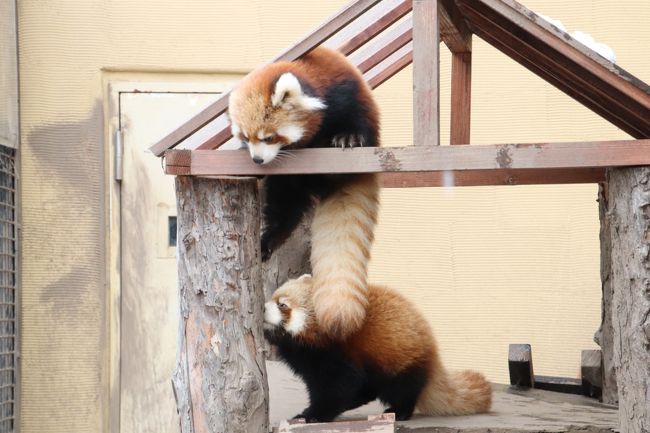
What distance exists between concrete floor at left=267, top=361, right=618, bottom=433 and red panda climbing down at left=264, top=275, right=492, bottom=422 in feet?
0.33

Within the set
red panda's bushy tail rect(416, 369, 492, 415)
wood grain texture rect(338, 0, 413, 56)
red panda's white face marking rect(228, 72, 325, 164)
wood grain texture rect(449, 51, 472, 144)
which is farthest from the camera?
wood grain texture rect(449, 51, 472, 144)

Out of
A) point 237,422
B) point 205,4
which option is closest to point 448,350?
point 205,4

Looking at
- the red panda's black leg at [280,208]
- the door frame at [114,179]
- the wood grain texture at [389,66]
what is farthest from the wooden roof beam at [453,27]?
the door frame at [114,179]

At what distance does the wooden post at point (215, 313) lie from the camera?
9.86 ft

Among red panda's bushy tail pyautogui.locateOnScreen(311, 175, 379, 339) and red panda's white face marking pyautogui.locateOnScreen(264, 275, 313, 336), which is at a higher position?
red panda's bushy tail pyautogui.locateOnScreen(311, 175, 379, 339)

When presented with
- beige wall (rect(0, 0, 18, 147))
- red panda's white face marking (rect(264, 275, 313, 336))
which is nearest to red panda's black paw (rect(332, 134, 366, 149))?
red panda's white face marking (rect(264, 275, 313, 336))

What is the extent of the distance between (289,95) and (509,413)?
4.61 ft

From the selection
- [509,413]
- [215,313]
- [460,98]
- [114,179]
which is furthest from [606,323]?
[114,179]

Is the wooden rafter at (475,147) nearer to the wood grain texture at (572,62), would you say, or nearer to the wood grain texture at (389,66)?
the wood grain texture at (572,62)

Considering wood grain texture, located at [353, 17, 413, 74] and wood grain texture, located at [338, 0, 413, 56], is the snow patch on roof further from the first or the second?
wood grain texture, located at [353, 17, 413, 74]

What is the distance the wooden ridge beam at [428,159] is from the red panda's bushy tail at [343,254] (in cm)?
37

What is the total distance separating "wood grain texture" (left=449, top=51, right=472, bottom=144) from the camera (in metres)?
3.96

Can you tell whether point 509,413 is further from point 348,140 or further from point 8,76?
point 8,76

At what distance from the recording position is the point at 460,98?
3.97 m
